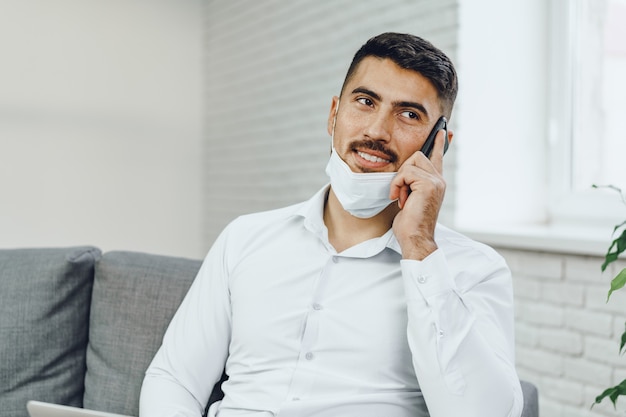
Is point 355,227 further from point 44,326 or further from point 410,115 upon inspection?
point 44,326

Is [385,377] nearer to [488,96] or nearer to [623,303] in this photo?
[623,303]

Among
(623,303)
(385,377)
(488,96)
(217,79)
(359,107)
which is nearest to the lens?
(385,377)

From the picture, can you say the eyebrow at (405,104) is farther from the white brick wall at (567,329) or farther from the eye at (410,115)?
the white brick wall at (567,329)

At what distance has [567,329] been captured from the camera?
210 centimetres

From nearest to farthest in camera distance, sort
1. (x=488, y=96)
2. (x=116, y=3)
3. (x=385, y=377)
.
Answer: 1. (x=385, y=377)
2. (x=488, y=96)
3. (x=116, y=3)

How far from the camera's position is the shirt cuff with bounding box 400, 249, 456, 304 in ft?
4.08

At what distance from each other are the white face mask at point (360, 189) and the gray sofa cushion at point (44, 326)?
29.0 inches

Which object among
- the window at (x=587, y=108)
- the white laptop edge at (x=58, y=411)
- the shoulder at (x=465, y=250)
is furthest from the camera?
the window at (x=587, y=108)

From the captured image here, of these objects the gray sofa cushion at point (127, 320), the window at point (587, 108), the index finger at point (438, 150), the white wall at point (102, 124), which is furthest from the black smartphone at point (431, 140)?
the white wall at point (102, 124)

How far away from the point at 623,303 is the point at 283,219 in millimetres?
A: 1017

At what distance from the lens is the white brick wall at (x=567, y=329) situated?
6.48 feet

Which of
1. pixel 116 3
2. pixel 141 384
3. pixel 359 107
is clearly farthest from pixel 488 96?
pixel 116 3

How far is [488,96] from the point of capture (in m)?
2.55

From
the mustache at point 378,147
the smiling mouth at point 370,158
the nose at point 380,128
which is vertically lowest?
the smiling mouth at point 370,158
